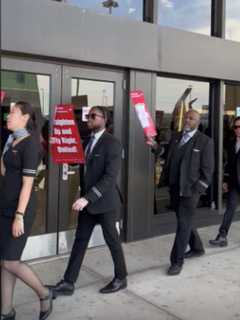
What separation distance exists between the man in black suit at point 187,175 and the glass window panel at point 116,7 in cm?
184

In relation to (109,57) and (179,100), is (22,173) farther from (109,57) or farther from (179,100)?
(179,100)

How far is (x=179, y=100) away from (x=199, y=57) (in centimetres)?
64

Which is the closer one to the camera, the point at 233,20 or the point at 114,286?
Result: the point at 114,286

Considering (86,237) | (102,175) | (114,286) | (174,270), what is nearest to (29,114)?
(102,175)

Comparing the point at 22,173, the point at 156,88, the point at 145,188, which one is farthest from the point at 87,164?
the point at 156,88

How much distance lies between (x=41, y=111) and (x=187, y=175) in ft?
5.64

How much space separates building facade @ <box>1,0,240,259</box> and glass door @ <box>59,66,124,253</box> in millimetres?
12

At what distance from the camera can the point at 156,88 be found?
6.13 m

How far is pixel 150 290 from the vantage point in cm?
430

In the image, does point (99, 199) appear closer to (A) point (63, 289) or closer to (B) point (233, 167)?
(A) point (63, 289)

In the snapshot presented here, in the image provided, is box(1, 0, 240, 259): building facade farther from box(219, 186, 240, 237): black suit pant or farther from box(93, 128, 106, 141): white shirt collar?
box(93, 128, 106, 141): white shirt collar

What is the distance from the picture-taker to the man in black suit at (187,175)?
4.65 m

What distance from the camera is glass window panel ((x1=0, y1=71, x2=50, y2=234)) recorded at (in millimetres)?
4793

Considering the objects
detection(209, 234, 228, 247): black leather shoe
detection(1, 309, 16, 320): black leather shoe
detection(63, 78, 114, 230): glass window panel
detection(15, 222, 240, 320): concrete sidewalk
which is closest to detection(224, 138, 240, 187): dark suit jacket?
detection(209, 234, 228, 247): black leather shoe
